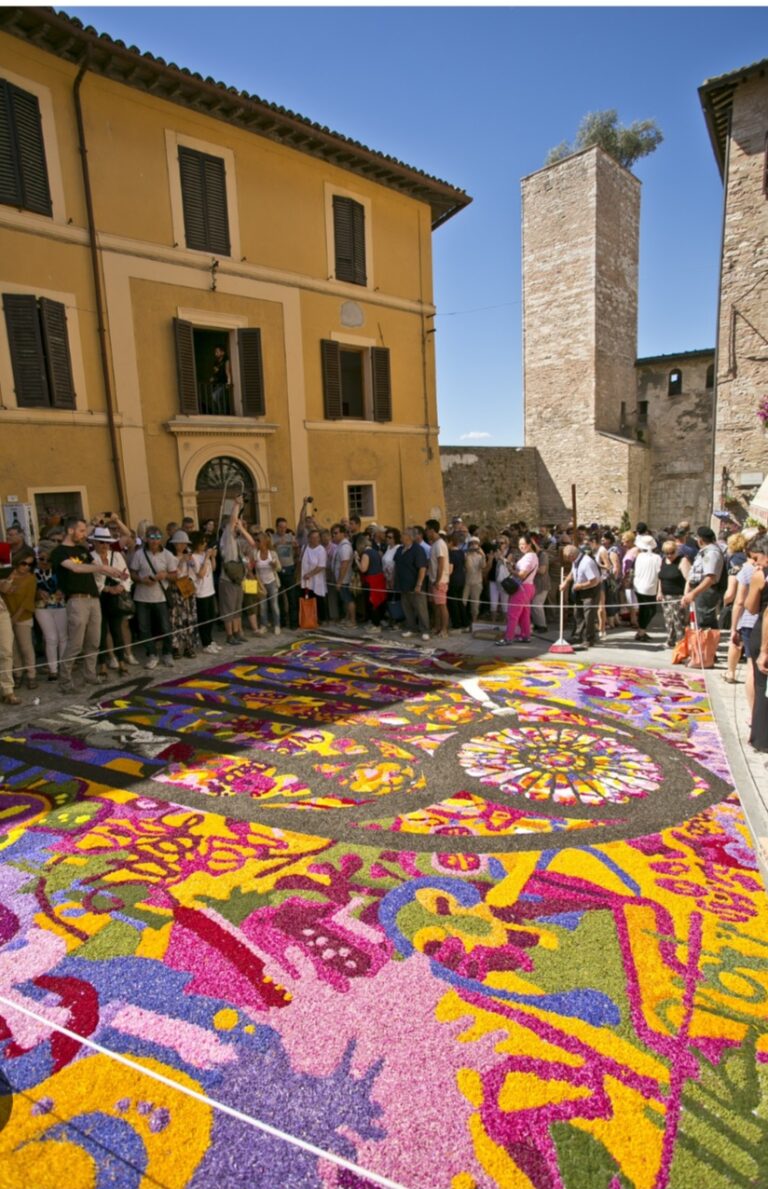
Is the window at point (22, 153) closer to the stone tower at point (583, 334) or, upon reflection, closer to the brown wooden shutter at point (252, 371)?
the brown wooden shutter at point (252, 371)

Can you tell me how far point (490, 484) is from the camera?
2620 cm

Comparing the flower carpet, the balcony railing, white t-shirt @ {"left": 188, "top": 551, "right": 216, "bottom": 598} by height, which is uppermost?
the balcony railing

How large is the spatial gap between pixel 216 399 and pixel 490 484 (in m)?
14.3

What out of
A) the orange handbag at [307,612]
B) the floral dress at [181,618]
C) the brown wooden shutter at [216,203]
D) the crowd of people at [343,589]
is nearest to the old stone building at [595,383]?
the brown wooden shutter at [216,203]

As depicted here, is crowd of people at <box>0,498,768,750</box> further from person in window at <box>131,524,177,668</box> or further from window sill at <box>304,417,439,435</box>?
window sill at <box>304,417,439,435</box>

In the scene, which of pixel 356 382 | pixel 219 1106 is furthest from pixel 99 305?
pixel 219 1106

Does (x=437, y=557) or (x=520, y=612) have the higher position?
(x=437, y=557)

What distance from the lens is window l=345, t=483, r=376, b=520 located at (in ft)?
53.0

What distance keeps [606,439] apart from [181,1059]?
27679 mm

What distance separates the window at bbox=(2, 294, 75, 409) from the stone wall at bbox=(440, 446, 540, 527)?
1441 centimetres

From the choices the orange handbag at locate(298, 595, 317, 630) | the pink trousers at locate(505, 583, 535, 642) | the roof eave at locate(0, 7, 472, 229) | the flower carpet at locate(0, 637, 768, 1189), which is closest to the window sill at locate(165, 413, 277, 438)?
the orange handbag at locate(298, 595, 317, 630)

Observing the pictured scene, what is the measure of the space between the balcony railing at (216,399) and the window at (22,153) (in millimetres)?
4132

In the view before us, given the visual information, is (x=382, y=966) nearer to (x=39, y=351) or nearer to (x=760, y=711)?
(x=760, y=711)

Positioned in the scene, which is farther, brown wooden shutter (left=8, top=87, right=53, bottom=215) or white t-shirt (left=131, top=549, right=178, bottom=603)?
brown wooden shutter (left=8, top=87, right=53, bottom=215)
